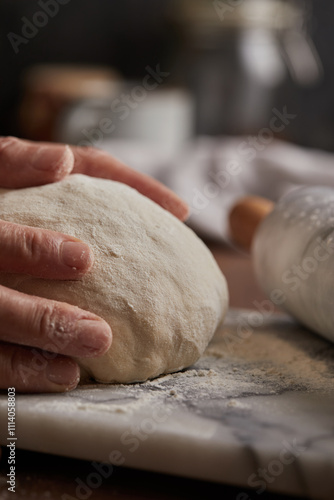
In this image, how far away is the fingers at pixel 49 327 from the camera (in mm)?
A: 735

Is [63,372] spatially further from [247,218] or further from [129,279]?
[247,218]

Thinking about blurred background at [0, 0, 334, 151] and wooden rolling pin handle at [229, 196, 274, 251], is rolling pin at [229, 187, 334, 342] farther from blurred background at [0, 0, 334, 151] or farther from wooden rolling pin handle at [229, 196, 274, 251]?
blurred background at [0, 0, 334, 151]

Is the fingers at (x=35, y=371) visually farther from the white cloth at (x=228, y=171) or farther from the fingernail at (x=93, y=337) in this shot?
the white cloth at (x=228, y=171)

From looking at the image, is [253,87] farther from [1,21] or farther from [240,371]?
[240,371]

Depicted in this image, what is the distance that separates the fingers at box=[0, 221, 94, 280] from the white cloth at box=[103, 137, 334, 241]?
121cm

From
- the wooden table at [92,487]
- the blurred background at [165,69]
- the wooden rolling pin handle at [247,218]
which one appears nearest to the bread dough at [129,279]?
the wooden table at [92,487]

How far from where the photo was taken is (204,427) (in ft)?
2.26

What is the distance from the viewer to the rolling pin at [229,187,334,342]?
0.96m

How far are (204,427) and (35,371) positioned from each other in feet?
0.69

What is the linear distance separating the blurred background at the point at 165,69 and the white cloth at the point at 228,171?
0.56m

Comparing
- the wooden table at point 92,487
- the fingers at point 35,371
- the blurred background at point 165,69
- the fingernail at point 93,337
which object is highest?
the fingernail at point 93,337

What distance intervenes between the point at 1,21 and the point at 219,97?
5.08ft

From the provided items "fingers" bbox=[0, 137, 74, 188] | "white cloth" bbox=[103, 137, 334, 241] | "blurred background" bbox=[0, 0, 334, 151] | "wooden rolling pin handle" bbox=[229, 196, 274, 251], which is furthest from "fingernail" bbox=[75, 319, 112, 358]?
"blurred background" bbox=[0, 0, 334, 151]

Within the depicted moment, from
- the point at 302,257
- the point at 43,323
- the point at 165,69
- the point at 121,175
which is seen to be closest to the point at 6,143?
the point at 121,175
